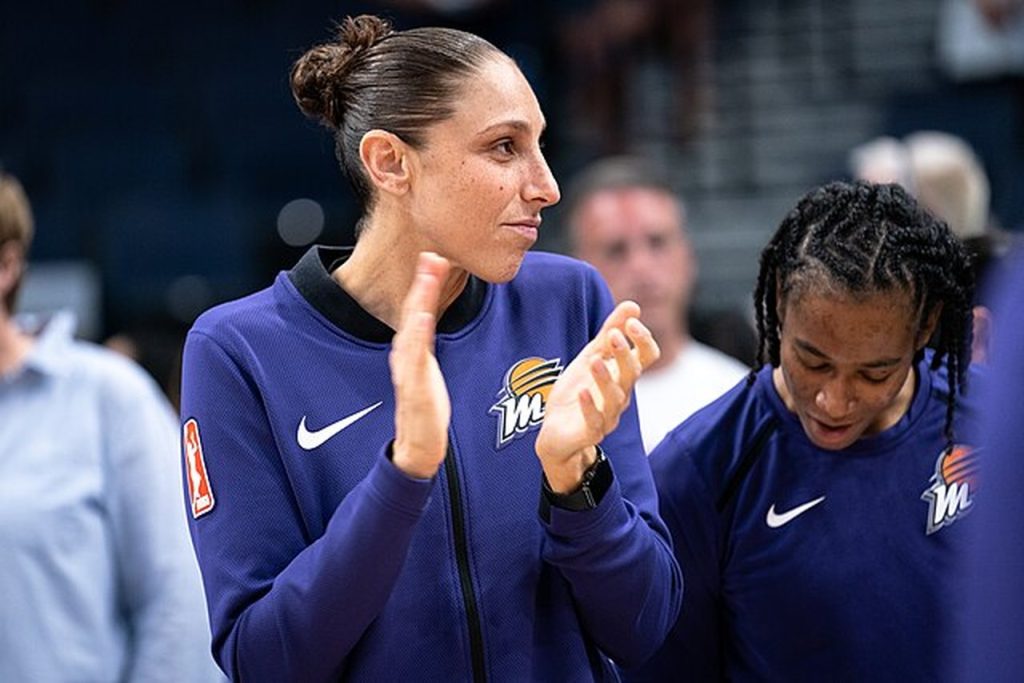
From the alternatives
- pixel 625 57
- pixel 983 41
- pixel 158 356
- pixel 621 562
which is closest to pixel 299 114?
pixel 625 57

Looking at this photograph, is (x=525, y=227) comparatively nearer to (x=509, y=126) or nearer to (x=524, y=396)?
(x=509, y=126)

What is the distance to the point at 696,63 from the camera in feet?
34.0

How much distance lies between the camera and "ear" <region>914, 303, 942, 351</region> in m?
2.36

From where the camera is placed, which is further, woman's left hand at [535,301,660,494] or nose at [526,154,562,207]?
nose at [526,154,562,207]

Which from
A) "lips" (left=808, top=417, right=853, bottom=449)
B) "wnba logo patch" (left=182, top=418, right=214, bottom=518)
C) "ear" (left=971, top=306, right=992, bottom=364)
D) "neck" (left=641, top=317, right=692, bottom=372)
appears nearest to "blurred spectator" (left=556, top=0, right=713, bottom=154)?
"neck" (left=641, top=317, right=692, bottom=372)

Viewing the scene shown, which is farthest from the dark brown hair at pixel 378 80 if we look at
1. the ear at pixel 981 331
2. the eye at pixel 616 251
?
the eye at pixel 616 251

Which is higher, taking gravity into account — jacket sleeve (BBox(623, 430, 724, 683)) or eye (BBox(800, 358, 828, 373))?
eye (BBox(800, 358, 828, 373))

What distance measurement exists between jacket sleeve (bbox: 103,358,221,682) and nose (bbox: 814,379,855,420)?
1.51 m

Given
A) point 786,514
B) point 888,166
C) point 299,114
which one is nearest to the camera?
point 786,514

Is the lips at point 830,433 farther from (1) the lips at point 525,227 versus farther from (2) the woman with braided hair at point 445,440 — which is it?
(1) the lips at point 525,227

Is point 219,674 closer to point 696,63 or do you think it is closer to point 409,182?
point 409,182

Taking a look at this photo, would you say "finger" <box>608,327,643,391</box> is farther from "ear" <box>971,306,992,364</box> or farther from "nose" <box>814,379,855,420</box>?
"ear" <box>971,306,992,364</box>

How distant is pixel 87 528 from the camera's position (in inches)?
131

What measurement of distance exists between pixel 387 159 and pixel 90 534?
1421 millimetres
